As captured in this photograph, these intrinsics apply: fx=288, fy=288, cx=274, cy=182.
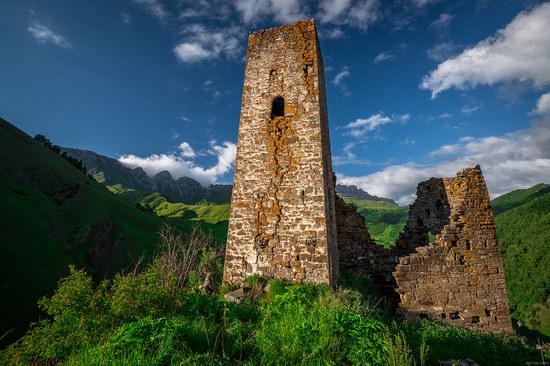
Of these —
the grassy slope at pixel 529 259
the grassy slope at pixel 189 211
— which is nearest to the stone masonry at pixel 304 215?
the grassy slope at pixel 529 259

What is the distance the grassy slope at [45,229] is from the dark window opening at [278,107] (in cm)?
1672

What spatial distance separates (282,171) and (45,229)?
88.1ft

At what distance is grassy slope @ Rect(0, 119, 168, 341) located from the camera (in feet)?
57.5

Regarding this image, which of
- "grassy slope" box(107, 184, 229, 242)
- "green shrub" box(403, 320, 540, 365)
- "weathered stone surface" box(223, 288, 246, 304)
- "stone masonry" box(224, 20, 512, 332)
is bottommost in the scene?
"green shrub" box(403, 320, 540, 365)

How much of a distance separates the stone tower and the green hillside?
32.4 metres

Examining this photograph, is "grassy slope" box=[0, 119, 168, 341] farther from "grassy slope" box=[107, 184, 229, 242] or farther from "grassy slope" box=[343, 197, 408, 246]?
"grassy slope" box=[343, 197, 408, 246]

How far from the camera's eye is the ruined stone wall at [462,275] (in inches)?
382

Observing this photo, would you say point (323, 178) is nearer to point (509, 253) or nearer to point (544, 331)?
point (544, 331)

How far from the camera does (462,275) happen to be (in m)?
10.0

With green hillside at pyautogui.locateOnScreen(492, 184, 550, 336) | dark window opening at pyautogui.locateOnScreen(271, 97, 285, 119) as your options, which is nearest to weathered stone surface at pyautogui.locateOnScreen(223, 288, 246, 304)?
dark window opening at pyautogui.locateOnScreen(271, 97, 285, 119)

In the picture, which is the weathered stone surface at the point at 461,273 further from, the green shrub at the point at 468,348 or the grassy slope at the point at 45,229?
the grassy slope at the point at 45,229

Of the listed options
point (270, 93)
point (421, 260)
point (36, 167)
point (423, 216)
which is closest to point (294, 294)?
point (421, 260)

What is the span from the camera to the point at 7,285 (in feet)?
55.2

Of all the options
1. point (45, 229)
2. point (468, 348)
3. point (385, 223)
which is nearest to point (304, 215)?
point (468, 348)
